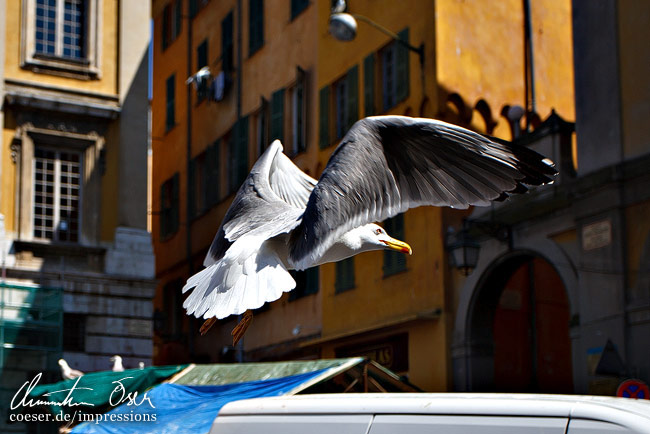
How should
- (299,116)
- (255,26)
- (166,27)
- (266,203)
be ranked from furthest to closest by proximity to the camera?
(166,27), (255,26), (299,116), (266,203)

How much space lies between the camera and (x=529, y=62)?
22.3 meters

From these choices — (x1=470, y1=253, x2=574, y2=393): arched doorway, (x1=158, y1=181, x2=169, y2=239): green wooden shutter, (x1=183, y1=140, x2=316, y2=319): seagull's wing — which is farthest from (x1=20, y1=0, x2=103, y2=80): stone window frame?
(x1=183, y1=140, x2=316, y2=319): seagull's wing

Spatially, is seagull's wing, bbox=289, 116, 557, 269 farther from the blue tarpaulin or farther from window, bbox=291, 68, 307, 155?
window, bbox=291, 68, 307, 155

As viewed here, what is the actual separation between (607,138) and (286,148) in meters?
10.8

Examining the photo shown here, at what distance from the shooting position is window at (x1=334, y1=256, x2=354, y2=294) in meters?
23.5

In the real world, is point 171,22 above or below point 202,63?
above

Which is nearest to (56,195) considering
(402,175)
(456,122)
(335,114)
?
(335,114)

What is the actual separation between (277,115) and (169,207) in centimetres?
697

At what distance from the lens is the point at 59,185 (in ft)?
81.0

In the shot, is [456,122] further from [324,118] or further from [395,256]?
[324,118]

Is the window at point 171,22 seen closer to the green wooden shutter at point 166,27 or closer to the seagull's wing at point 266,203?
the green wooden shutter at point 166,27

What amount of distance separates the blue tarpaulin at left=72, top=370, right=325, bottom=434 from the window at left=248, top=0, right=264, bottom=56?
14.2 m

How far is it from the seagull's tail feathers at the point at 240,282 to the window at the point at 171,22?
92.0ft

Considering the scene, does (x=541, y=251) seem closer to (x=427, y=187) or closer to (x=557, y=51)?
(x=557, y=51)
